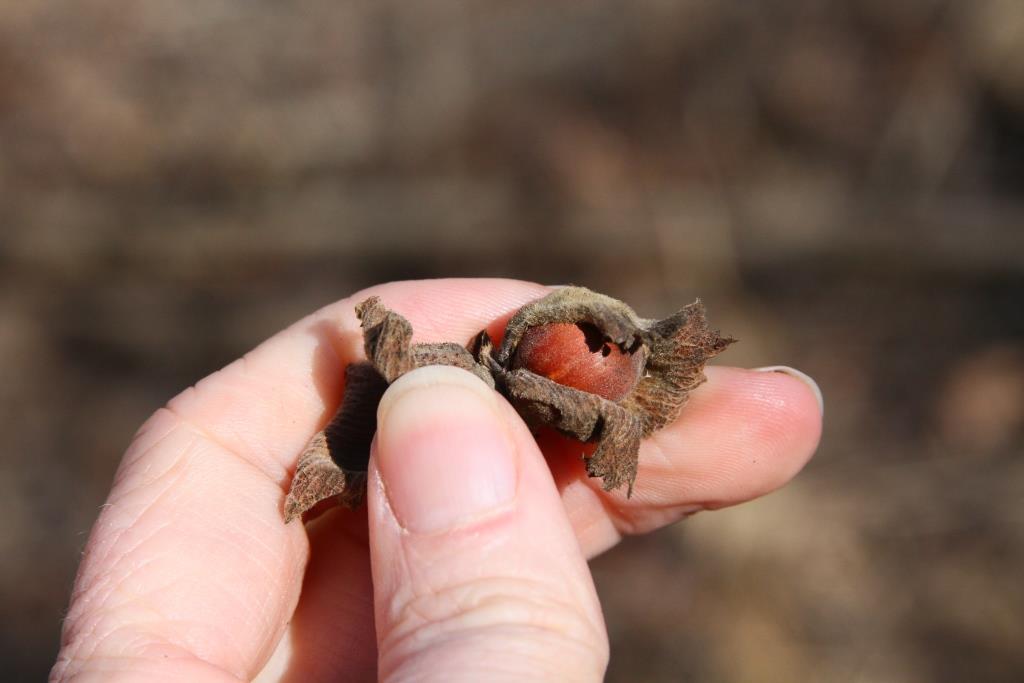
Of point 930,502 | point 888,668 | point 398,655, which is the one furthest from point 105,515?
point 930,502

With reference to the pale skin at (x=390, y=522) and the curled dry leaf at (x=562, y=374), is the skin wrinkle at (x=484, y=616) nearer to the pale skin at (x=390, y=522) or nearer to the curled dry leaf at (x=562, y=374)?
the pale skin at (x=390, y=522)

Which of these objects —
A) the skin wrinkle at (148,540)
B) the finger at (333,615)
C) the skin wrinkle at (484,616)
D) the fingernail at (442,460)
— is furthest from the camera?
the finger at (333,615)

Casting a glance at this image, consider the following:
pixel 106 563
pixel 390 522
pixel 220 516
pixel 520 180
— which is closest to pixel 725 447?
pixel 390 522

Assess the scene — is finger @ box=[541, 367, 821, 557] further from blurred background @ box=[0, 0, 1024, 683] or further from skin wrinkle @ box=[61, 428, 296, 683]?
blurred background @ box=[0, 0, 1024, 683]

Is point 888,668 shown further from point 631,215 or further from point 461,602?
point 461,602

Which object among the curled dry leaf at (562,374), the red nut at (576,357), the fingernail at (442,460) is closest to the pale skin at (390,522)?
the fingernail at (442,460)

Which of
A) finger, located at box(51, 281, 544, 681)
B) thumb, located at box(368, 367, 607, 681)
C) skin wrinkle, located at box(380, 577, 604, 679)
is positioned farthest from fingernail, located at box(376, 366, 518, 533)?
finger, located at box(51, 281, 544, 681)

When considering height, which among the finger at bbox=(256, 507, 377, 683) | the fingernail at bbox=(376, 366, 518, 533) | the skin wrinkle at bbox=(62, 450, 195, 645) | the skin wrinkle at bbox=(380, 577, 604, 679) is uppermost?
the fingernail at bbox=(376, 366, 518, 533)
